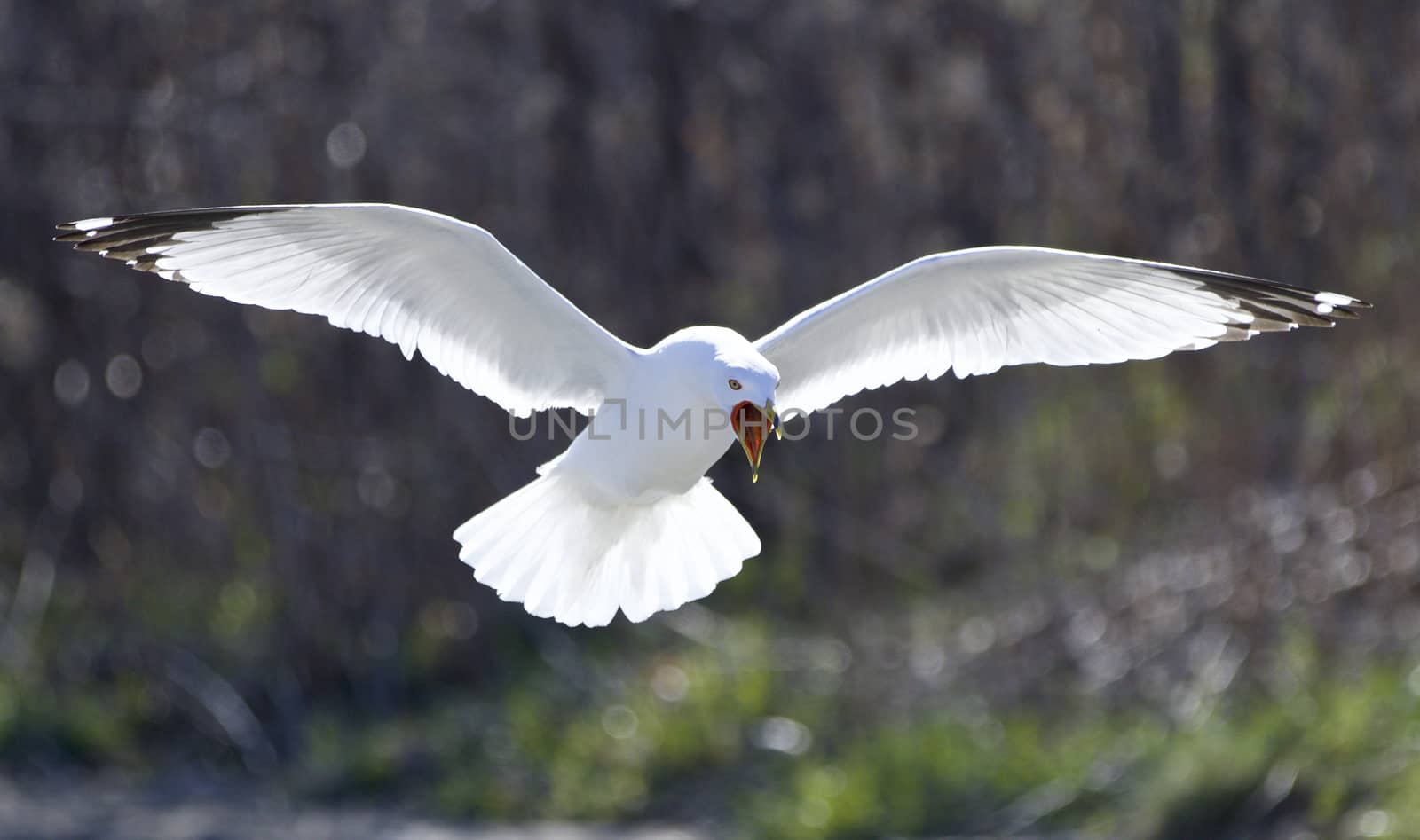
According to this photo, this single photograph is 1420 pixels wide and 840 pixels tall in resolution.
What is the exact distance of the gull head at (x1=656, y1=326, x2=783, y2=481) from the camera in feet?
13.5

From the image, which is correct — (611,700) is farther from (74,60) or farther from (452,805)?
(74,60)

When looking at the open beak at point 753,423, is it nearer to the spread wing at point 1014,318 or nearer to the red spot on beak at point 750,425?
the red spot on beak at point 750,425

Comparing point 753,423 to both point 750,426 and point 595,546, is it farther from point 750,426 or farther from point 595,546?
point 595,546

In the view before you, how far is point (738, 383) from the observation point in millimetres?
4148

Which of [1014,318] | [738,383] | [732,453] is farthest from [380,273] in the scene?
[732,453]

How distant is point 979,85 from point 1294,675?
109 inches

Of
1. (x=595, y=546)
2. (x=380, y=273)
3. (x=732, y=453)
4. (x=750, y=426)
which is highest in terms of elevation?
(x=380, y=273)

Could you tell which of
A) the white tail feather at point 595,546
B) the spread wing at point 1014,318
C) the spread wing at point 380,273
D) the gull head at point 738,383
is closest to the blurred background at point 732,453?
the white tail feather at point 595,546

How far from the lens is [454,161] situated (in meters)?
7.82

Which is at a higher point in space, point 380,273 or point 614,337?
point 380,273

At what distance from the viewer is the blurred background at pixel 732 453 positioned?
7125mm

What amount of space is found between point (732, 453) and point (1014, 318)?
3399mm

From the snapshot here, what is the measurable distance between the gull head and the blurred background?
284 centimetres

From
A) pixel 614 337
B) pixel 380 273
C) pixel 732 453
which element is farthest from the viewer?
pixel 732 453
